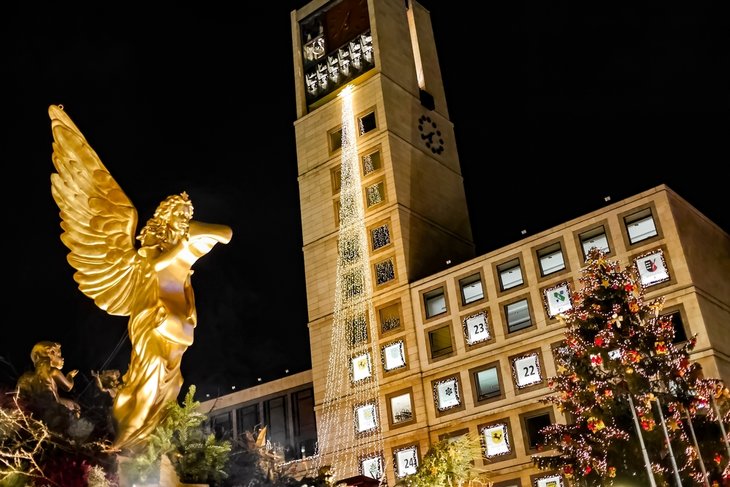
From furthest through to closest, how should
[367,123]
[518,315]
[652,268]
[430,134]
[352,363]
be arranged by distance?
1. [430,134]
2. [367,123]
3. [352,363]
4. [518,315]
5. [652,268]

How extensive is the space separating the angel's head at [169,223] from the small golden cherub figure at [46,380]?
2.48 m

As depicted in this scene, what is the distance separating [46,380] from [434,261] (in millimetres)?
38041

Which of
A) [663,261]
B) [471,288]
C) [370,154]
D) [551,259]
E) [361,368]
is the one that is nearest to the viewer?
[663,261]

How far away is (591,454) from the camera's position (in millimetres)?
22062

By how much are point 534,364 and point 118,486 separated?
3137 centimetres

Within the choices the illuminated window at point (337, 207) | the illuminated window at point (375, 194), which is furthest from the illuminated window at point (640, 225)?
the illuminated window at point (337, 207)

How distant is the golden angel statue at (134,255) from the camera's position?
1373 cm

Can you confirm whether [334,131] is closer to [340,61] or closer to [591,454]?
[340,61]

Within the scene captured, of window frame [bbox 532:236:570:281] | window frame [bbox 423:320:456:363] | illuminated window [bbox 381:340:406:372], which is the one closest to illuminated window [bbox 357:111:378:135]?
window frame [bbox 423:320:456:363]

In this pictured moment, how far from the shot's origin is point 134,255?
577 inches

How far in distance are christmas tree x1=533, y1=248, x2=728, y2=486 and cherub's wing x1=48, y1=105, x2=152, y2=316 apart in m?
13.2

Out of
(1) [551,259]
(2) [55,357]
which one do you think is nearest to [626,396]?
(2) [55,357]

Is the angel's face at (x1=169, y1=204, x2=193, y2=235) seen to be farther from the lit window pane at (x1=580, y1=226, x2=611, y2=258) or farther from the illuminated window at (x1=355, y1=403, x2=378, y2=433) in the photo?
the illuminated window at (x1=355, y1=403, x2=378, y2=433)

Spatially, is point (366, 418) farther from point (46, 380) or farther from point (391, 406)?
point (46, 380)
